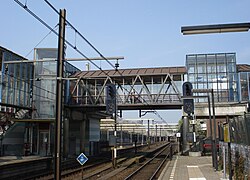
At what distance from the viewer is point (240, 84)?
4316 cm

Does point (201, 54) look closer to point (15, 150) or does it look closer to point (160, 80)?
point (160, 80)

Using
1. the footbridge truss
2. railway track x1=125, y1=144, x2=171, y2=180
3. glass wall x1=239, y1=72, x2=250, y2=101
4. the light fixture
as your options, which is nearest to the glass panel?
glass wall x1=239, y1=72, x2=250, y2=101

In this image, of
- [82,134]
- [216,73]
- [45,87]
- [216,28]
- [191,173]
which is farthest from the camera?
[216,73]

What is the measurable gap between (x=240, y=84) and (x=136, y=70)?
Answer: 15.4 metres

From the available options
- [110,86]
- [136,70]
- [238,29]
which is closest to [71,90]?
[136,70]

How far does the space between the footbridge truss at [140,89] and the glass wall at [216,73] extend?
10.4 m

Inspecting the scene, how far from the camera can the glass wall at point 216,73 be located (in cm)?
4391

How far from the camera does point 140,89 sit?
36.2 meters

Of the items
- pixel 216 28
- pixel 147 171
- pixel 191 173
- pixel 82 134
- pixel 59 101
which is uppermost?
pixel 216 28

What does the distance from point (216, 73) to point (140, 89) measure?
15.1m

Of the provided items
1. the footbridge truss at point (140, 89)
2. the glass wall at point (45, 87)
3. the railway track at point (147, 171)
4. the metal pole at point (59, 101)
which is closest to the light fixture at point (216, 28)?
the metal pole at point (59, 101)

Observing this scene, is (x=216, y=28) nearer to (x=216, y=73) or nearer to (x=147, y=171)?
(x=147, y=171)

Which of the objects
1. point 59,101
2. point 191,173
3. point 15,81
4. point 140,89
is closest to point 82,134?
point 140,89

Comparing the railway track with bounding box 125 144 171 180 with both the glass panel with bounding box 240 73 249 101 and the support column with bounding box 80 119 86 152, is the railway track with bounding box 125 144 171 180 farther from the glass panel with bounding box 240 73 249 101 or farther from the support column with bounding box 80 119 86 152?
the glass panel with bounding box 240 73 249 101
